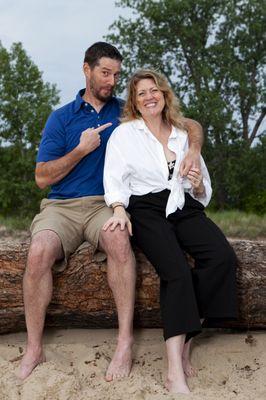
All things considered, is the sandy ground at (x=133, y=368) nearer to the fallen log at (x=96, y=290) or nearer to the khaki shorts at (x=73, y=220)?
the fallen log at (x=96, y=290)

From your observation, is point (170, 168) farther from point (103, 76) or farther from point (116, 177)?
point (103, 76)

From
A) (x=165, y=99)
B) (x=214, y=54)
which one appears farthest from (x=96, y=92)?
(x=214, y=54)

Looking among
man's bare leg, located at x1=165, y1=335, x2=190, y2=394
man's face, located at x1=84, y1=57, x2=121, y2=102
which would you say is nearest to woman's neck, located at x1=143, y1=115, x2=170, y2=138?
man's face, located at x1=84, y1=57, x2=121, y2=102

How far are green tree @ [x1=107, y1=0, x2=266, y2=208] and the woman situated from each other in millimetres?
19690

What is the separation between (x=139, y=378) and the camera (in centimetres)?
461

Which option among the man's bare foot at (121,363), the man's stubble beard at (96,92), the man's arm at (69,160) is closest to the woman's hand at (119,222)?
the man's arm at (69,160)

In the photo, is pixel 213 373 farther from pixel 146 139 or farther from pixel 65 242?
pixel 146 139

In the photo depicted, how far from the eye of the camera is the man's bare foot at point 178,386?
14.5ft

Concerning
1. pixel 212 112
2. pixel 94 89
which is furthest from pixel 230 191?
pixel 94 89

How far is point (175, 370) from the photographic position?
14.6 feet

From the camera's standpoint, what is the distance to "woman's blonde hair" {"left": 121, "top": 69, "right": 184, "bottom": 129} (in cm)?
504

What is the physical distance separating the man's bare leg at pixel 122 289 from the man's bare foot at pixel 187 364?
398mm

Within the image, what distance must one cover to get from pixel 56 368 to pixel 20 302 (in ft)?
2.21

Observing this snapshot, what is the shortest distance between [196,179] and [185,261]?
25.1 inches
